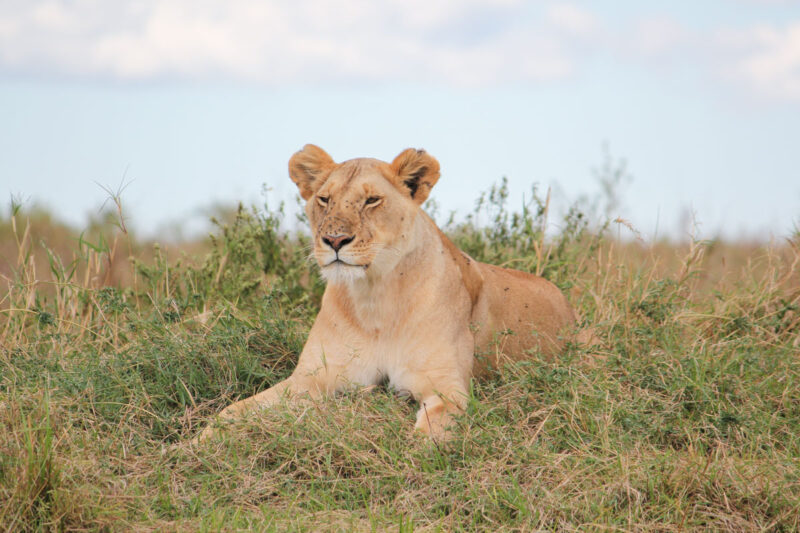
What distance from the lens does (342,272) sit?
12.1 ft

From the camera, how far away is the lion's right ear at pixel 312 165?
Result: 4091mm

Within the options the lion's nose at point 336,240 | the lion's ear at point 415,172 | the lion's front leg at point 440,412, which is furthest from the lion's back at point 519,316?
the lion's nose at point 336,240

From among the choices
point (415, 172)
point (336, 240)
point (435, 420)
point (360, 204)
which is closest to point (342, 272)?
point (336, 240)

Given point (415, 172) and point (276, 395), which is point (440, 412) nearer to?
point (276, 395)

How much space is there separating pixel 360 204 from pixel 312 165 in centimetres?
47

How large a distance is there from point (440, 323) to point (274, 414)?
0.83 metres

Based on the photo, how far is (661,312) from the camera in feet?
16.7

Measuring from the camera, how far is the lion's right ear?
4.09 m

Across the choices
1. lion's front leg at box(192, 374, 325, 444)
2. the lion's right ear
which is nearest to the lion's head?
the lion's right ear

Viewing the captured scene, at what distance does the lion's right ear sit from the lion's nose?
0.52 meters

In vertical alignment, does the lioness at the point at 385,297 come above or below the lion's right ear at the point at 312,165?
below

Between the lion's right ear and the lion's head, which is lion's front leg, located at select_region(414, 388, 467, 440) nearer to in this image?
the lion's head

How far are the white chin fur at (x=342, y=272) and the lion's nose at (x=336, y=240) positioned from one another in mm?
85

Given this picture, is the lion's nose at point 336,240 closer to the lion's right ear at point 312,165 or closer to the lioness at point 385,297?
the lioness at point 385,297
